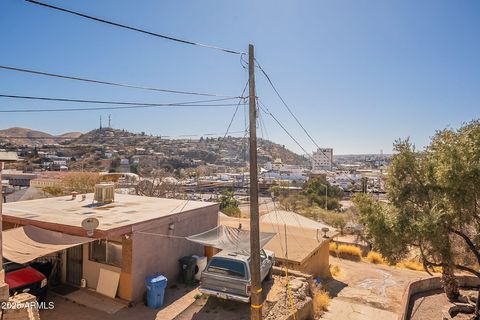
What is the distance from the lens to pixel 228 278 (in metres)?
9.97

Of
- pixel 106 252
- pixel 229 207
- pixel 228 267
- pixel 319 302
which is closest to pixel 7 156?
pixel 106 252

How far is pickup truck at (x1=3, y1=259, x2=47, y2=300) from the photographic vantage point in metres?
9.32

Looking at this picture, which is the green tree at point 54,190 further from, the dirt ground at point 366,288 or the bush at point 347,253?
the dirt ground at point 366,288

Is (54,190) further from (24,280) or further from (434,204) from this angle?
(434,204)

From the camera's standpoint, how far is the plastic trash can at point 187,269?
1229cm

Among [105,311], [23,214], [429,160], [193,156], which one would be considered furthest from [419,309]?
[193,156]

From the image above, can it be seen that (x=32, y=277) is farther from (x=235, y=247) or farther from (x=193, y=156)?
(x=193, y=156)

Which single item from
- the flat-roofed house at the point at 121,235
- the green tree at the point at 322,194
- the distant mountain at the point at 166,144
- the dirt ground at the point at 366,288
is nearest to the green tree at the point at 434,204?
the dirt ground at the point at 366,288

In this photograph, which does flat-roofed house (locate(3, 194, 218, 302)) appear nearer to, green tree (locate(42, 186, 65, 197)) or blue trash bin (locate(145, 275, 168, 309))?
blue trash bin (locate(145, 275, 168, 309))

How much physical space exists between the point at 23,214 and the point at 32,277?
309cm

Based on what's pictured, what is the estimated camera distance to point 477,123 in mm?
8703

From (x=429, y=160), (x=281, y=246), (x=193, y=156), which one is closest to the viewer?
(x=429, y=160)

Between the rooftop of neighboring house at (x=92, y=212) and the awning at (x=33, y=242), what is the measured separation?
41 cm

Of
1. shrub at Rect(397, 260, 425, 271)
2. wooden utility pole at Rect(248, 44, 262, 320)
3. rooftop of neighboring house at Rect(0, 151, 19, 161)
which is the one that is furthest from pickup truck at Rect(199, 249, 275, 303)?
shrub at Rect(397, 260, 425, 271)
